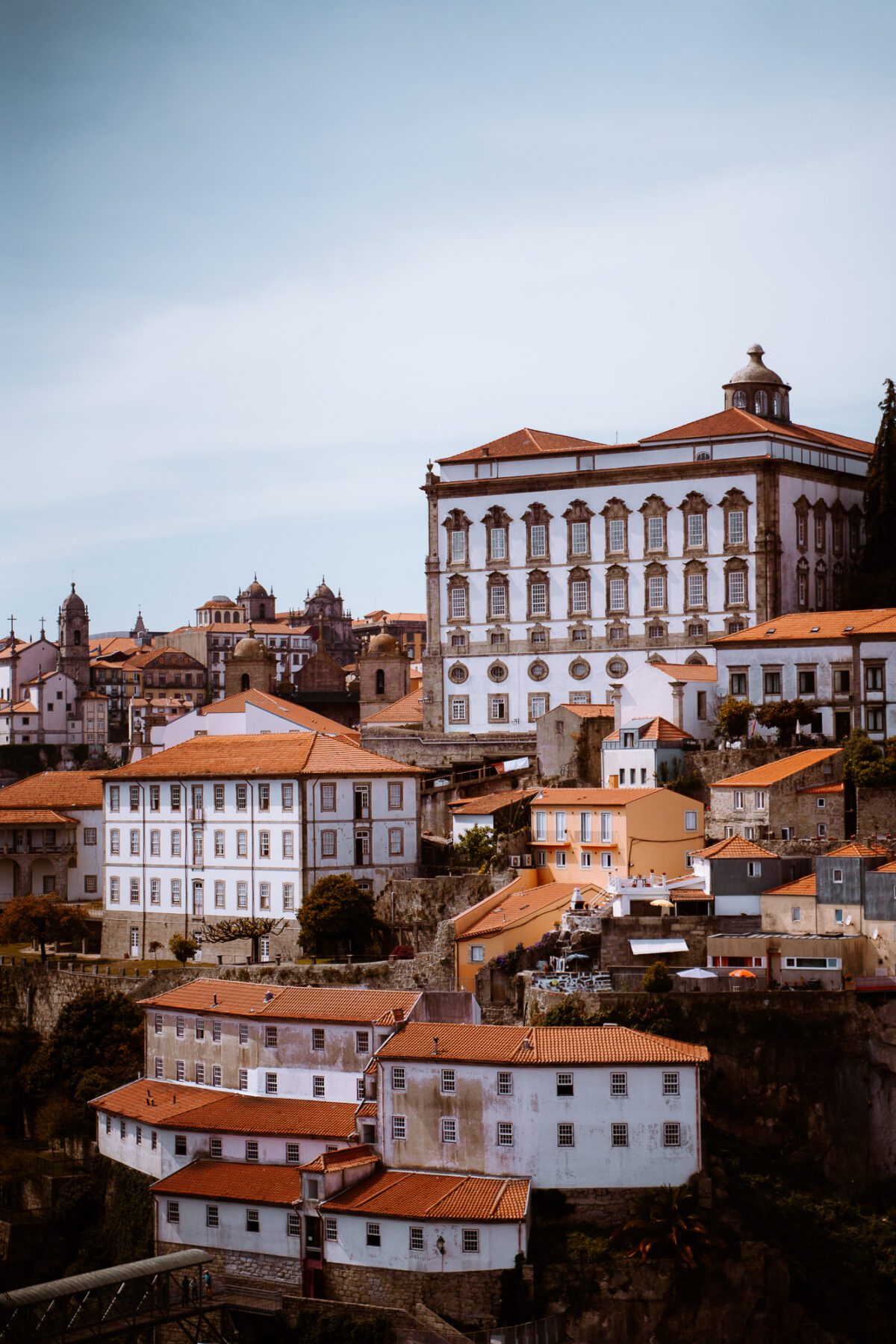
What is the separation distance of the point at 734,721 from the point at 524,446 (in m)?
20.0

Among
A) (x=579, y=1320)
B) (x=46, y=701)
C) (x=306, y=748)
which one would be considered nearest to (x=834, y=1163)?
(x=579, y=1320)

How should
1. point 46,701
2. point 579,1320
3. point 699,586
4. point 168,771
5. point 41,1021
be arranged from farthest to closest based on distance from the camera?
1. point 46,701
2. point 699,586
3. point 168,771
4. point 41,1021
5. point 579,1320

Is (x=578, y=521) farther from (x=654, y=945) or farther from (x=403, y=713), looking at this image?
(x=654, y=945)

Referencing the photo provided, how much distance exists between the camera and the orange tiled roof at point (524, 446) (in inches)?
3369

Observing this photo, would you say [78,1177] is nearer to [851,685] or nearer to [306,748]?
[306,748]

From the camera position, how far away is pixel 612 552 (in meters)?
83.0

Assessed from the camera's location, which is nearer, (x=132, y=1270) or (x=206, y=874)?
(x=132, y=1270)

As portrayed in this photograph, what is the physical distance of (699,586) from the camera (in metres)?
81.1

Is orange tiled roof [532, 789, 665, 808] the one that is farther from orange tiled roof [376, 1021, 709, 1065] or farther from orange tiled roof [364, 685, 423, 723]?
orange tiled roof [364, 685, 423, 723]

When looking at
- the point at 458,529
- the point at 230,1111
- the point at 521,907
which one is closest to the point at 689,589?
the point at 458,529

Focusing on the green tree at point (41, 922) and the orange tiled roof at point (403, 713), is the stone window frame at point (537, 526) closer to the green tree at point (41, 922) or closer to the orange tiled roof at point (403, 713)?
the orange tiled roof at point (403, 713)

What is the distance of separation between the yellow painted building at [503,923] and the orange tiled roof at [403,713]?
2617cm

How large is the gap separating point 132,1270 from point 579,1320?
11.2 metres

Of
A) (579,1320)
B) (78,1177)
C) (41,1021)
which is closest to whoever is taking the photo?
(579,1320)
